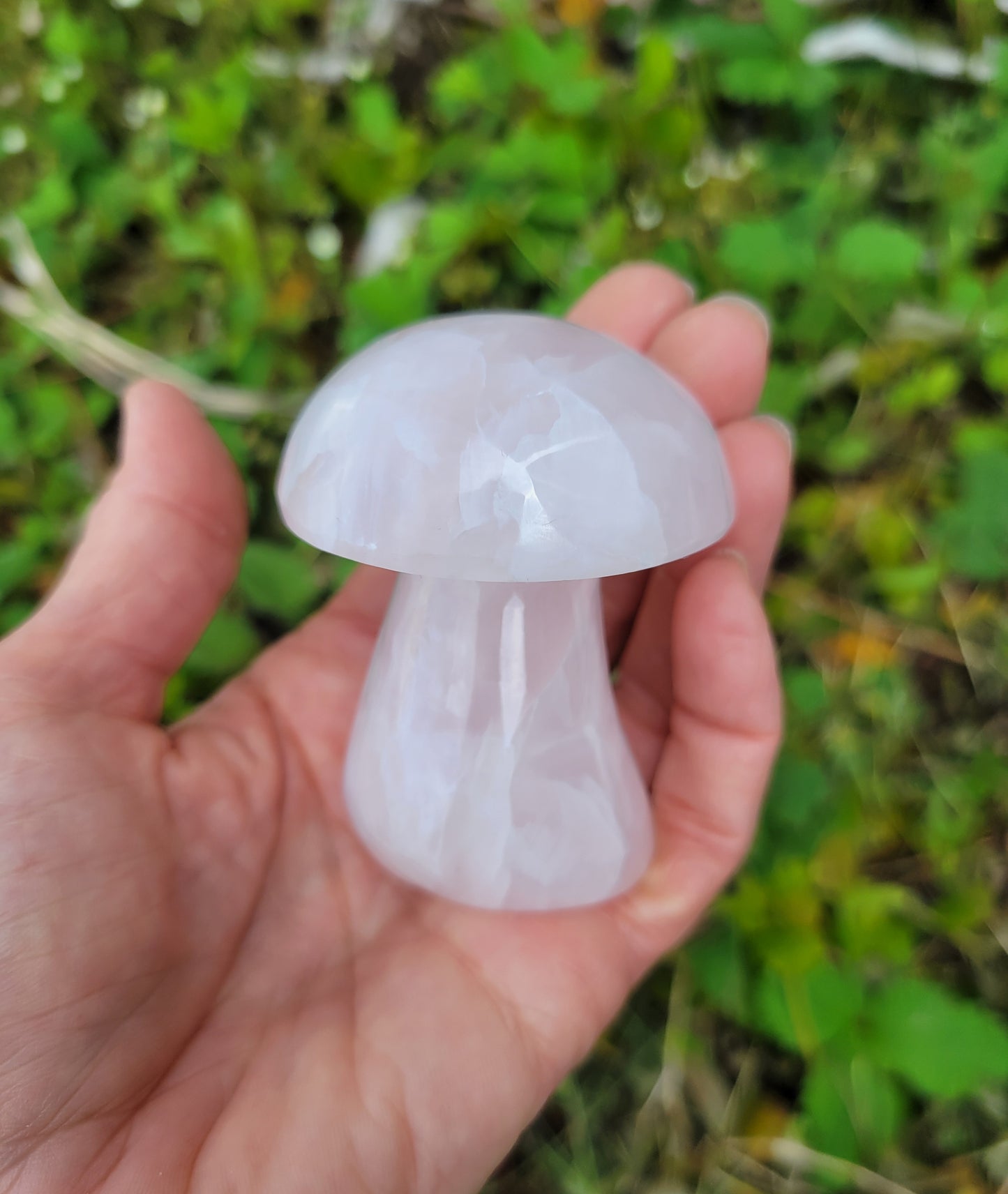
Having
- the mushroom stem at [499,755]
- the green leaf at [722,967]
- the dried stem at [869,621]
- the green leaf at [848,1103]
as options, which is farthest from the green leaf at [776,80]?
the green leaf at [848,1103]

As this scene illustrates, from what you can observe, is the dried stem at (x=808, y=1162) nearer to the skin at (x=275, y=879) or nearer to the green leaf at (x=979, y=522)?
the skin at (x=275, y=879)

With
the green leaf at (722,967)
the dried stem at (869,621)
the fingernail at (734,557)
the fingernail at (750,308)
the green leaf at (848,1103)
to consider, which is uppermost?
the fingernail at (750,308)

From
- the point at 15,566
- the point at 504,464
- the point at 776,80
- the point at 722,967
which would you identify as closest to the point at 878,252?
the point at 776,80

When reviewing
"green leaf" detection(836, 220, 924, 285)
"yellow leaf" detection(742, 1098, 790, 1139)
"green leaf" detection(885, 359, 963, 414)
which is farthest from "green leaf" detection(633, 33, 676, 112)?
"yellow leaf" detection(742, 1098, 790, 1139)

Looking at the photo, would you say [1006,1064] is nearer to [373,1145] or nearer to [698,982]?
[698,982]

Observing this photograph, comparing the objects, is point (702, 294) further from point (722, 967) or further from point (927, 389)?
point (722, 967)

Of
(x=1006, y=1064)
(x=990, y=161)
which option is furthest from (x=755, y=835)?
(x=990, y=161)
